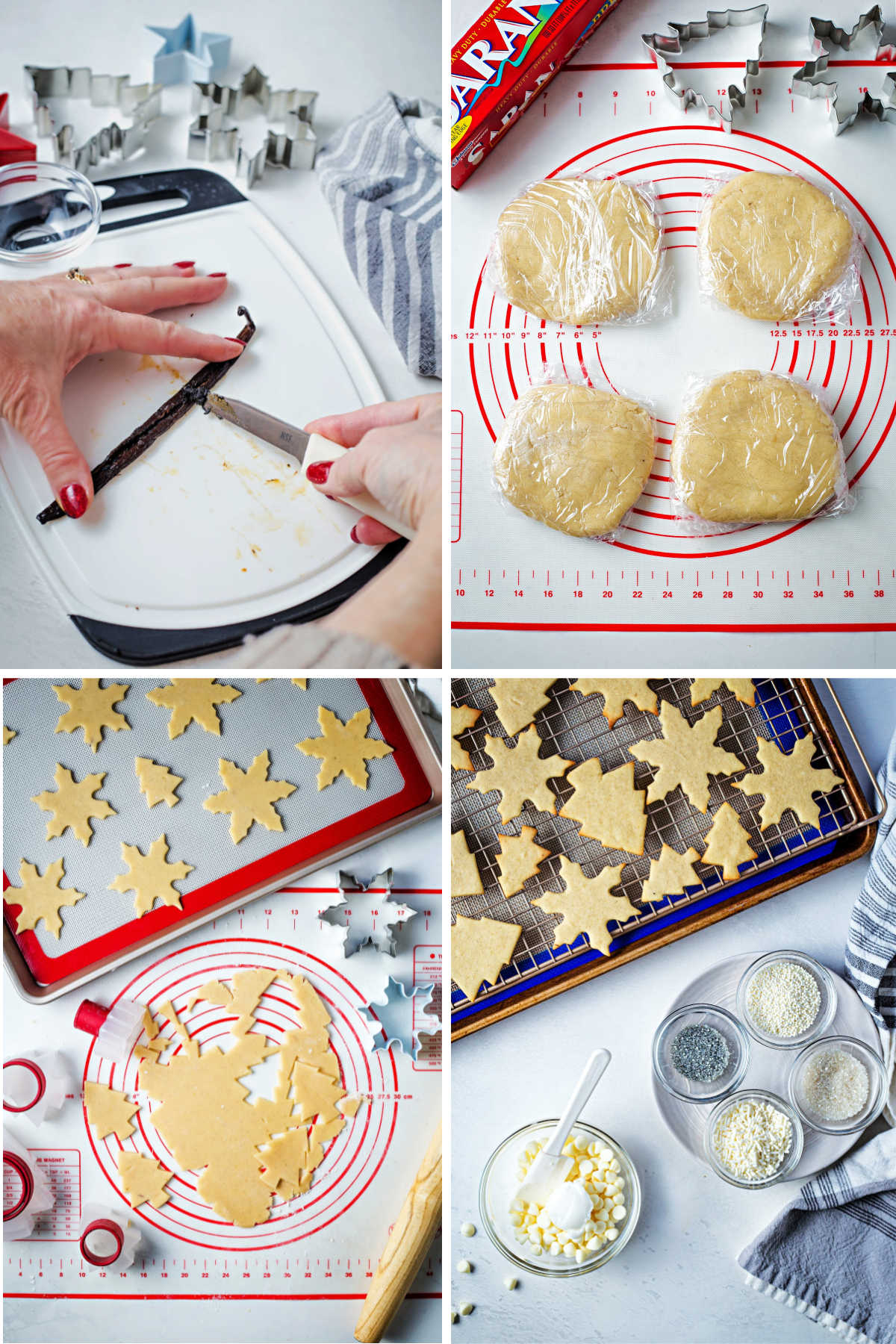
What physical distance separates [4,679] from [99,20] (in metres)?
0.67

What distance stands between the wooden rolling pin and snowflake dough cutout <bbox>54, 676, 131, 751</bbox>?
572mm

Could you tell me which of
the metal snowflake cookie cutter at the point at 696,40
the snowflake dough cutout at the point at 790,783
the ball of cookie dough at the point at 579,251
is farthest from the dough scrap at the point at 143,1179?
the metal snowflake cookie cutter at the point at 696,40

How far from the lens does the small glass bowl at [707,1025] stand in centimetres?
89

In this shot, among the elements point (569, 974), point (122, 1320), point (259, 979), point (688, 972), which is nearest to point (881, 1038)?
point (688, 972)

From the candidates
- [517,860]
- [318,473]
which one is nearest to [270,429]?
[318,473]

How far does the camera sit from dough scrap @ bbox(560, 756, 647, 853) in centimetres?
91

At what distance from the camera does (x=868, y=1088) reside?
0.89 meters

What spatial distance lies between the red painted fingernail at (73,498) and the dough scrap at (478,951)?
1.82ft

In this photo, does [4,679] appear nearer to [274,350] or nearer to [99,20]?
[274,350]

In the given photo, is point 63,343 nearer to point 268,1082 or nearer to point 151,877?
point 151,877

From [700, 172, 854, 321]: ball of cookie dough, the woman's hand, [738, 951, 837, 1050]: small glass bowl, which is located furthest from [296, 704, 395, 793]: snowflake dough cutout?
[700, 172, 854, 321]: ball of cookie dough

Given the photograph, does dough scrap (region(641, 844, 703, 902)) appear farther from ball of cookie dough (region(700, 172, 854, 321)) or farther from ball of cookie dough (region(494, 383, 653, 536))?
ball of cookie dough (region(700, 172, 854, 321))

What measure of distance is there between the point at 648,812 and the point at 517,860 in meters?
0.15

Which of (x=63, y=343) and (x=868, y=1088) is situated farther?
(x=868, y=1088)
